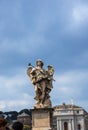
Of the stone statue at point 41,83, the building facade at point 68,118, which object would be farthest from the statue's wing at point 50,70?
the building facade at point 68,118

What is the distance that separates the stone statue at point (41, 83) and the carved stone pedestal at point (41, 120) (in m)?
0.21

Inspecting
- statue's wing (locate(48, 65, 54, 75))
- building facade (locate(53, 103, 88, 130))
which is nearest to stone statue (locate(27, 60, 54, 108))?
statue's wing (locate(48, 65, 54, 75))

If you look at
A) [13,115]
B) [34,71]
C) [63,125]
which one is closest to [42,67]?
[34,71]

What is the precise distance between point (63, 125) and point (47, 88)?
11140 centimetres

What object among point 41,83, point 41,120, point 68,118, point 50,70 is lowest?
point 41,120

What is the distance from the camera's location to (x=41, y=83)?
58.6ft

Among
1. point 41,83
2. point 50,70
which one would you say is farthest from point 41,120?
point 50,70

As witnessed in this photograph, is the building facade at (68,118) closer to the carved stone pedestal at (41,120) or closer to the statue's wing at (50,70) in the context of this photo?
the statue's wing at (50,70)

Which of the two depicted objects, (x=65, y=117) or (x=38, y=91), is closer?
(x=38, y=91)

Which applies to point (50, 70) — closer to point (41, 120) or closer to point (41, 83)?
point (41, 83)

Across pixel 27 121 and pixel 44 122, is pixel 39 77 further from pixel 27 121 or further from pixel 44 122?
pixel 27 121

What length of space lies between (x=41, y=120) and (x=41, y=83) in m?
1.48

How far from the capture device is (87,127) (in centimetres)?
13875

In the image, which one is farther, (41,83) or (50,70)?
(50,70)
